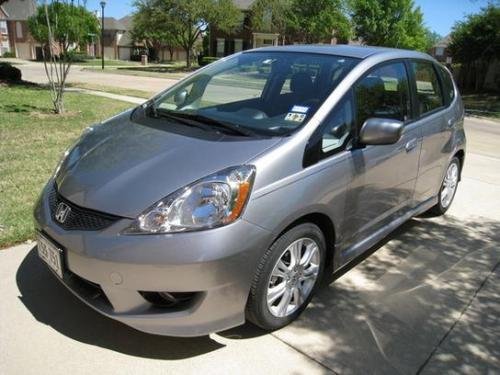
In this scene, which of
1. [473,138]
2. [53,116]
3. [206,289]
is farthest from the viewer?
[473,138]

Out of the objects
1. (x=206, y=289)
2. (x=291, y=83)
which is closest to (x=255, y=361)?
(x=206, y=289)

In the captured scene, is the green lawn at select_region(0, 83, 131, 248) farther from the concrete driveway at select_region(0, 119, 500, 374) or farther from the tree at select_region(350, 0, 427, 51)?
the tree at select_region(350, 0, 427, 51)

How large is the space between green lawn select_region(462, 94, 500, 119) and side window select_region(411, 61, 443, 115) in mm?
15762

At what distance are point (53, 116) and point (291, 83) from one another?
7534 mm

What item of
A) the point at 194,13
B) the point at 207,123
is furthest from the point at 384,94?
the point at 194,13

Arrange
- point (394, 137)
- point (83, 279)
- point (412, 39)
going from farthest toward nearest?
point (412, 39) → point (394, 137) → point (83, 279)

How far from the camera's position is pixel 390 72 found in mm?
3855

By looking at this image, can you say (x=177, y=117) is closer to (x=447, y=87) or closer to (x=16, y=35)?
(x=447, y=87)

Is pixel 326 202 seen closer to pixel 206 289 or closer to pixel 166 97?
pixel 206 289

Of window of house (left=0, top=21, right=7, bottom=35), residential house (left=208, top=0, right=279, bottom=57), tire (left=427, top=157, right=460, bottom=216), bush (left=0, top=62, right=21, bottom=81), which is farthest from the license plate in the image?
window of house (left=0, top=21, right=7, bottom=35)

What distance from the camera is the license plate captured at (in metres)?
2.70

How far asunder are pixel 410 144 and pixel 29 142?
5.61 meters

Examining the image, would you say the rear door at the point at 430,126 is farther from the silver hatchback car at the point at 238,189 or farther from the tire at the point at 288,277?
the tire at the point at 288,277

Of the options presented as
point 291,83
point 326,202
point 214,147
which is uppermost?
point 291,83
